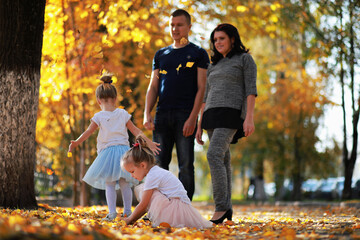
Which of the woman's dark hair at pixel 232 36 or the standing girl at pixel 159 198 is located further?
the woman's dark hair at pixel 232 36

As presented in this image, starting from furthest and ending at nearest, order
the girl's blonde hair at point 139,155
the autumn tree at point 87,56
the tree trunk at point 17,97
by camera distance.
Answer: the autumn tree at point 87,56 < the tree trunk at point 17,97 < the girl's blonde hair at point 139,155

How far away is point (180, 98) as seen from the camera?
565cm

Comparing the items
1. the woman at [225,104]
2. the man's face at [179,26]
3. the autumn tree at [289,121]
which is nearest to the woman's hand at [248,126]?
the woman at [225,104]

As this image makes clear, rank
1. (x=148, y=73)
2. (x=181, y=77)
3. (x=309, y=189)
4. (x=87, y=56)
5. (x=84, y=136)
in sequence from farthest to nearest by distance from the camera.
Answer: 1. (x=309, y=189)
2. (x=87, y=56)
3. (x=148, y=73)
4. (x=181, y=77)
5. (x=84, y=136)

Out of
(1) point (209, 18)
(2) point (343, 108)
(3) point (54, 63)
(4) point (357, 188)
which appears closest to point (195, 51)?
(3) point (54, 63)

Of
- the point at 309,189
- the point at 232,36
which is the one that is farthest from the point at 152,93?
the point at 309,189

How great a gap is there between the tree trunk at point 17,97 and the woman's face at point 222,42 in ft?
8.19

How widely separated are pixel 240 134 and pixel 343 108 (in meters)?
9.40

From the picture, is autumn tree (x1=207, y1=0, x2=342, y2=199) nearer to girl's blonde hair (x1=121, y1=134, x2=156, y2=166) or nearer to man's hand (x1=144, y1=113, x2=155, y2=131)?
man's hand (x1=144, y1=113, x2=155, y2=131)

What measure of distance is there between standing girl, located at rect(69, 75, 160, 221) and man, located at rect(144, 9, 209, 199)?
9.7 inches

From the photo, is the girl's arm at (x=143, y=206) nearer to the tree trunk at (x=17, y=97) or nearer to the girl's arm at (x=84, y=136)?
the girl's arm at (x=84, y=136)

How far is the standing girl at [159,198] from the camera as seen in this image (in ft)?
15.0

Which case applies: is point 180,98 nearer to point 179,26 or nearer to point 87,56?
point 179,26

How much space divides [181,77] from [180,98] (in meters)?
0.27
